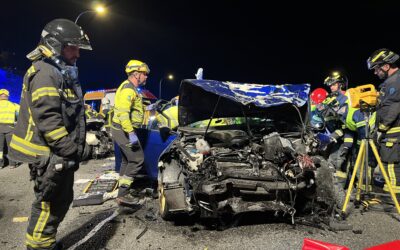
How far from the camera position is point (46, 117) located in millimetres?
2508

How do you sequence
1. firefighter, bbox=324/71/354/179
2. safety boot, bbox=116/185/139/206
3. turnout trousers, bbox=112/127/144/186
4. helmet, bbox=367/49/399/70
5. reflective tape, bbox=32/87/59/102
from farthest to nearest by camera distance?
firefighter, bbox=324/71/354/179 → turnout trousers, bbox=112/127/144/186 → safety boot, bbox=116/185/139/206 → helmet, bbox=367/49/399/70 → reflective tape, bbox=32/87/59/102

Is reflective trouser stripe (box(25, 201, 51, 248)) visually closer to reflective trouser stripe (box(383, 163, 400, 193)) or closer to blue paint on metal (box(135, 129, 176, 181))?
blue paint on metal (box(135, 129, 176, 181))

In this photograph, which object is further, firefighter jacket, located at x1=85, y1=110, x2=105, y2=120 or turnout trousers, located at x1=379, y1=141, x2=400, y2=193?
firefighter jacket, located at x1=85, y1=110, x2=105, y2=120

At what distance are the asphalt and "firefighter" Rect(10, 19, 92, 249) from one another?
2.44 feet

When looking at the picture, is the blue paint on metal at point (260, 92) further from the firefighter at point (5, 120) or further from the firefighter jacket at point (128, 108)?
the firefighter at point (5, 120)

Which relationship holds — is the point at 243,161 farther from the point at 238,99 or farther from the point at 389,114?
the point at 389,114

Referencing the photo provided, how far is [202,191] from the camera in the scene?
332 cm

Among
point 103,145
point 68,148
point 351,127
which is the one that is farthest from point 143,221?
point 103,145

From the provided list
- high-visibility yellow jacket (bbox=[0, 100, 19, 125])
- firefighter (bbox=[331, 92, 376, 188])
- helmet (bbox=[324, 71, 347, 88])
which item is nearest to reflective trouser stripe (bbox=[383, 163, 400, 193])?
firefighter (bbox=[331, 92, 376, 188])

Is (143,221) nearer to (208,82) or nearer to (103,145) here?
(208,82)

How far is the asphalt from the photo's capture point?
3312 mm

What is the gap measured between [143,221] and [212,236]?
3.35 ft

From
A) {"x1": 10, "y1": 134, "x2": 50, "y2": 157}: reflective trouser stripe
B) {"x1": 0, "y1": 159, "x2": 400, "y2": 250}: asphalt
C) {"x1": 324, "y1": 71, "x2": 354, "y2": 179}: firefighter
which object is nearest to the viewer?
{"x1": 10, "y1": 134, "x2": 50, "y2": 157}: reflective trouser stripe

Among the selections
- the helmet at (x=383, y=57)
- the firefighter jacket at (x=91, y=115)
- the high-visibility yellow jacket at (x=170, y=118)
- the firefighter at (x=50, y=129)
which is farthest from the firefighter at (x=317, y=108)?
the firefighter jacket at (x=91, y=115)
